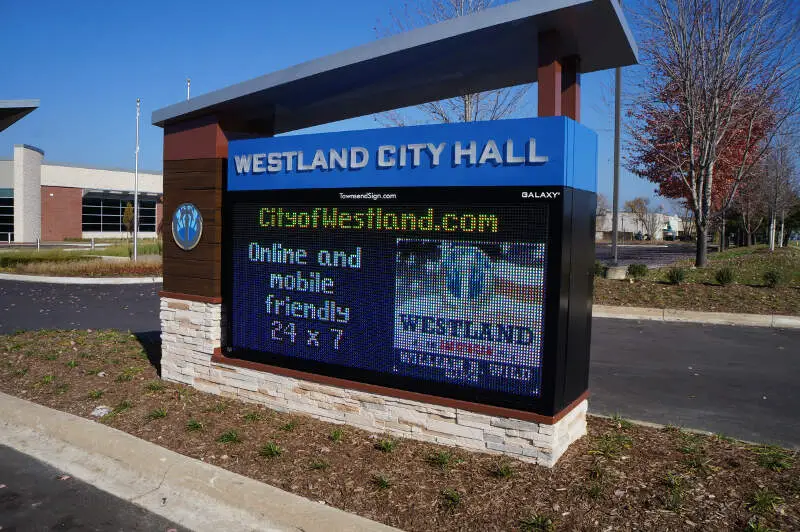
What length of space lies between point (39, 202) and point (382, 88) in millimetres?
54766

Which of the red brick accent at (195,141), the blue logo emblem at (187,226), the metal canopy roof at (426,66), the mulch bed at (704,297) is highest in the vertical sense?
the metal canopy roof at (426,66)

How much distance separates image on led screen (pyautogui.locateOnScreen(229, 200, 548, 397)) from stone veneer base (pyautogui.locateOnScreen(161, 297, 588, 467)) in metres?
0.24

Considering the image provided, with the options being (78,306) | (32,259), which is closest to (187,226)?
(78,306)

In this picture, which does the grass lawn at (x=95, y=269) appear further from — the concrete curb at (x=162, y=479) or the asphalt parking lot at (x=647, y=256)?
the concrete curb at (x=162, y=479)

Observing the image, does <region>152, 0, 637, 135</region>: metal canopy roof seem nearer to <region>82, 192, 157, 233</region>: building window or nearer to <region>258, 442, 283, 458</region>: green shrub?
<region>258, 442, 283, 458</region>: green shrub

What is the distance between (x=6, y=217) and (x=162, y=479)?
185 feet

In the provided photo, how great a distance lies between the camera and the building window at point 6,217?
51.1 meters

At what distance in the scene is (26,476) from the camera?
5.23m

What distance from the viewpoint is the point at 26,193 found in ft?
165

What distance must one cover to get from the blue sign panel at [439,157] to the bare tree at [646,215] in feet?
279

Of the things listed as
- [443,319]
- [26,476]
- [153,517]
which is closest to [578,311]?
[443,319]

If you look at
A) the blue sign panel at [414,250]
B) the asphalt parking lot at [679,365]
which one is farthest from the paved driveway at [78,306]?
the blue sign panel at [414,250]

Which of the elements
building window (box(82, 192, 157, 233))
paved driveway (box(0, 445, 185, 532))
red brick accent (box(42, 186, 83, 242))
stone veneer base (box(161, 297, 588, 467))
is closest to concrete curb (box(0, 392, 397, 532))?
paved driveway (box(0, 445, 185, 532))

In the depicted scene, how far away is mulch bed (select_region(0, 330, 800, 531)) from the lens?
4.14 meters
